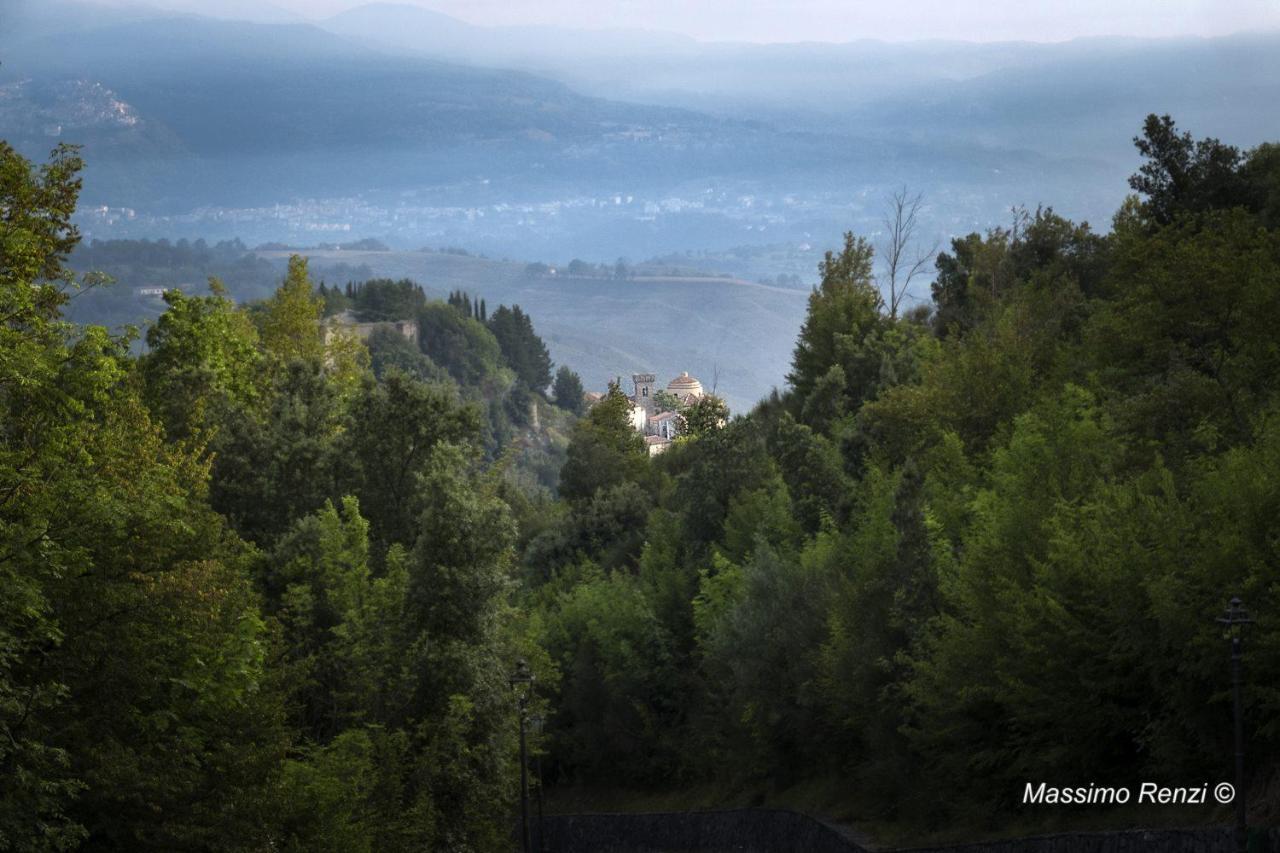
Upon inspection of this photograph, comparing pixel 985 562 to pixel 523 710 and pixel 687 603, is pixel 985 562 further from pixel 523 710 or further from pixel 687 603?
pixel 687 603

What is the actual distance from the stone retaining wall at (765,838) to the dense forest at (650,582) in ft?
5.18

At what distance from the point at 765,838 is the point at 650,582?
62.7 feet

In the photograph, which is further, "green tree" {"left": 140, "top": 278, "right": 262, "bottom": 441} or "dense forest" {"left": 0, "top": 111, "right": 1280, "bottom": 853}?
"green tree" {"left": 140, "top": 278, "right": 262, "bottom": 441}

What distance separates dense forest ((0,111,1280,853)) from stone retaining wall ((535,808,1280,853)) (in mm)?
1578

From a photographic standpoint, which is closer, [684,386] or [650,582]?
[650,582]

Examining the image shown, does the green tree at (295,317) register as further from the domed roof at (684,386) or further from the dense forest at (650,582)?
the domed roof at (684,386)

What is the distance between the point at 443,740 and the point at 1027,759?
11015 mm

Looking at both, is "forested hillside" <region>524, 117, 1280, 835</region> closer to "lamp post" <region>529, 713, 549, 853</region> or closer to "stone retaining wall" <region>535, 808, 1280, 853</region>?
"stone retaining wall" <region>535, 808, 1280, 853</region>

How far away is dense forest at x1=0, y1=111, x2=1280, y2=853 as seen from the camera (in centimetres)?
2050

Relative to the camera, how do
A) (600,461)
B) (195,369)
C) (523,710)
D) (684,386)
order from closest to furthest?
1. (523,710)
2. (195,369)
3. (600,461)
4. (684,386)

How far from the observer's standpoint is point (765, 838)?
32.9 metres

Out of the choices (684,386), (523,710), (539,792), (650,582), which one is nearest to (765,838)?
(539,792)

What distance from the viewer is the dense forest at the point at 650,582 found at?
67.3 feet

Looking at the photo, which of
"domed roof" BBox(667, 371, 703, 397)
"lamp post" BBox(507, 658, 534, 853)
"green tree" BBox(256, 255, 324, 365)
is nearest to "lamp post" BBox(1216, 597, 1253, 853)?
"lamp post" BBox(507, 658, 534, 853)
